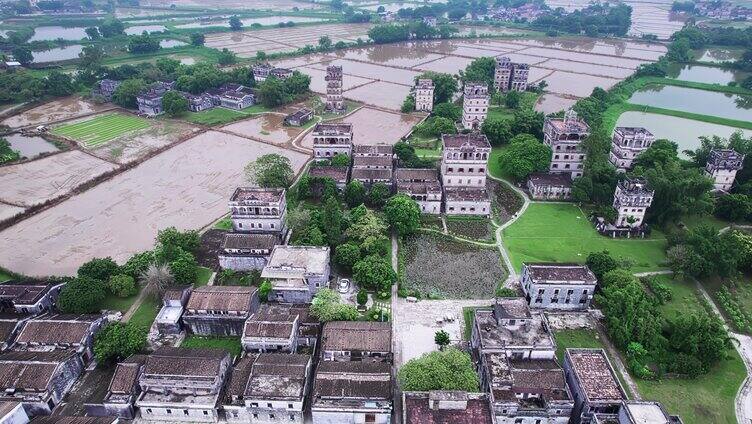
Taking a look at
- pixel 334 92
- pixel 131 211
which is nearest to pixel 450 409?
pixel 131 211

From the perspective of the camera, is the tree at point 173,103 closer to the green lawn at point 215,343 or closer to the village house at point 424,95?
the village house at point 424,95

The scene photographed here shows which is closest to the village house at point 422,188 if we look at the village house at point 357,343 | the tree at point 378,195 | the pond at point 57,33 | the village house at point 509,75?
the tree at point 378,195

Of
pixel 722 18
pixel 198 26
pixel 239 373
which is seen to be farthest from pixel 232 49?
pixel 722 18

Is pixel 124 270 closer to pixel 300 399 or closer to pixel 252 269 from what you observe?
pixel 252 269

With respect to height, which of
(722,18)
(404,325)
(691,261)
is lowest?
(404,325)

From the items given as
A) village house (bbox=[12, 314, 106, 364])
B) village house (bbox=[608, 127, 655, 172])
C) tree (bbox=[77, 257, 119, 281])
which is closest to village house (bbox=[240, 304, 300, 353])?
village house (bbox=[12, 314, 106, 364])

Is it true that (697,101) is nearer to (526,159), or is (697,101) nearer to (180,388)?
(526,159)

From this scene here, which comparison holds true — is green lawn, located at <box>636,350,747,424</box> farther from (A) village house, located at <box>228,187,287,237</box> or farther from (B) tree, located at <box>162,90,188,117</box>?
(B) tree, located at <box>162,90,188,117</box>
